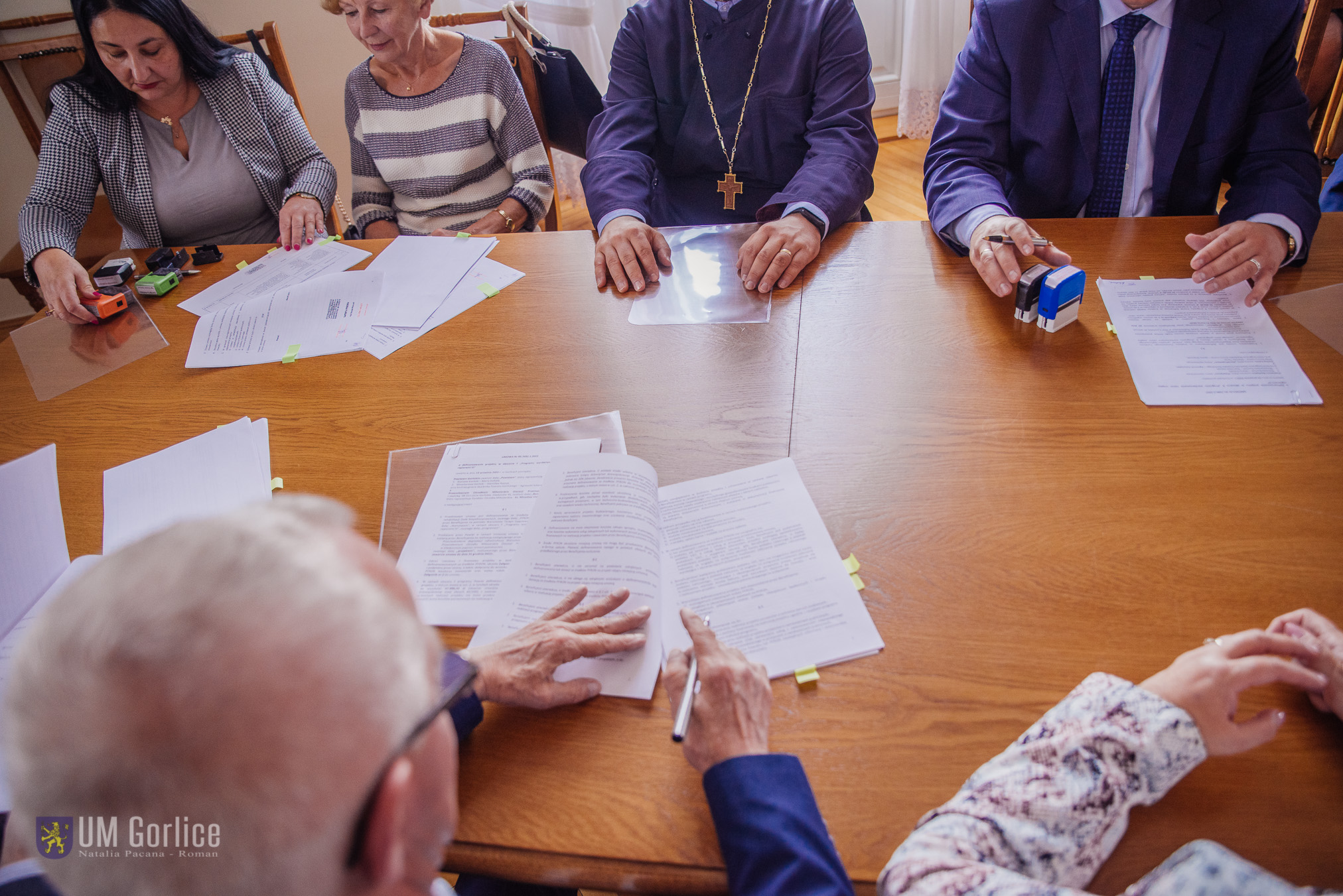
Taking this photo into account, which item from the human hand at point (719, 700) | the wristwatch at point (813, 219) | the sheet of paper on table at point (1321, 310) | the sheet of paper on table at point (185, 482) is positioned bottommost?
the sheet of paper on table at point (185, 482)

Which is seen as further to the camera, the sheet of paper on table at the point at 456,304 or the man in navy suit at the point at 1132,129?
the sheet of paper on table at the point at 456,304

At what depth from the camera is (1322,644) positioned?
68 cm

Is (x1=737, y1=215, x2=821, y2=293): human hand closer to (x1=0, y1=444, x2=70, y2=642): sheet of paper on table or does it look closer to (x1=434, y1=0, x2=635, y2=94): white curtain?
(x1=0, y1=444, x2=70, y2=642): sheet of paper on table

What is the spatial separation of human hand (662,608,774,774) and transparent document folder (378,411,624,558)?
351 millimetres

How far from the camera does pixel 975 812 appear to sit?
61 centimetres

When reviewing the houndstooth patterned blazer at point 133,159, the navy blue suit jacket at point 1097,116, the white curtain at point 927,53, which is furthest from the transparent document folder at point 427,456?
the white curtain at point 927,53

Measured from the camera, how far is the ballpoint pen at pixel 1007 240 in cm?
120

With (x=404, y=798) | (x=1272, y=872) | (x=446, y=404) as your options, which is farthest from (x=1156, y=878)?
(x=446, y=404)

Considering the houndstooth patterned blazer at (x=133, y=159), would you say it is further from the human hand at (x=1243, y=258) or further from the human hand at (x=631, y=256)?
the human hand at (x=1243, y=258)

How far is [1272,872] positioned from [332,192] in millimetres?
2210

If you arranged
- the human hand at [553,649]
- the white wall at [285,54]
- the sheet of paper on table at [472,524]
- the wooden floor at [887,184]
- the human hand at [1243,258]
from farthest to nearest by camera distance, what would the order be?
the wooden floor at [887,184] → the white wall at [285,54] → the human hand at [1243,258] → the sheet of paper on table at [472,524] → the human hand at [553,649]

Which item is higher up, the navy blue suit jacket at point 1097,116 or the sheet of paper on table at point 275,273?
the navy blue suit jacket at point 1097,116

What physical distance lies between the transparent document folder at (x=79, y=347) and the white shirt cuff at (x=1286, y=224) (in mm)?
1977

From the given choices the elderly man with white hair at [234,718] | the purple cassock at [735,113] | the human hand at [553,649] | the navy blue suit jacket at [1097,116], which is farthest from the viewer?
the purple cassock at [735,113]
